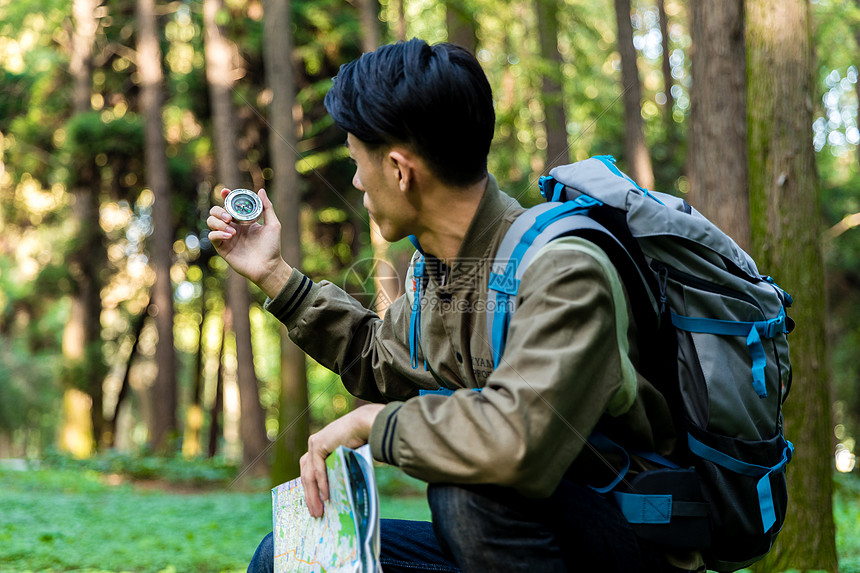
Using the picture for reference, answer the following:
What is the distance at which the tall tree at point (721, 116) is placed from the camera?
21.7 feet

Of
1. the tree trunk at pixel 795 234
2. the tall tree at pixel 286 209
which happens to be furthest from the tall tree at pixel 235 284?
the tree trunk at pixel 795 234

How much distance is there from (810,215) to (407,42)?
2943 mm

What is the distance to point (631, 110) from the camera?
11.9 metres

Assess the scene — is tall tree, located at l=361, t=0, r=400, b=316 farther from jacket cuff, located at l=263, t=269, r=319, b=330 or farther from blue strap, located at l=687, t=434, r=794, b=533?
blue strap, located at l=687, t=434, r=794, b=533

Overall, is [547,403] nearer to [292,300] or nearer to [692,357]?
[692,357]

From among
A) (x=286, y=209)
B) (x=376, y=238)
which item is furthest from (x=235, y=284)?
(x=376, y=238)

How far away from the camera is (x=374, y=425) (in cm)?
166

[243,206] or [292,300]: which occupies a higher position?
[243,206]

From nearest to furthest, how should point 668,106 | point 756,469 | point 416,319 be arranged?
point 756,469, point 416,319, point 668,106

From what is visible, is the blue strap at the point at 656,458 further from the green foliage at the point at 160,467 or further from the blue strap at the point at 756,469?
the green foliage at the point at 160,467

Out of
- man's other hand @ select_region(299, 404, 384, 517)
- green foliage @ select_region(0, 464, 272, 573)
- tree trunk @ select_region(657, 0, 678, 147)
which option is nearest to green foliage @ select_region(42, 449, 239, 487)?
green foliage @ select_region(0, 464, 272, 573)

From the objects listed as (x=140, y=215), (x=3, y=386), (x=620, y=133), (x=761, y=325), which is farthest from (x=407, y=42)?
(x=3, y=386)

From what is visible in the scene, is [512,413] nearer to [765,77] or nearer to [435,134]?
[435,134]

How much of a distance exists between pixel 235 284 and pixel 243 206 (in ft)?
35.2
